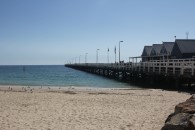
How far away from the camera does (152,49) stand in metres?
53.5

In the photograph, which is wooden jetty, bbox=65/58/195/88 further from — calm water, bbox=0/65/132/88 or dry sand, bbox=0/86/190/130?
dry sand, bbox=0/86/190/130

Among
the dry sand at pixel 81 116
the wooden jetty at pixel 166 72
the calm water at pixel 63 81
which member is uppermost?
the wooden jetty at pixel 166 72

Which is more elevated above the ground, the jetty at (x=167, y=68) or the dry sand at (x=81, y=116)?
the jetty at (x=167, y=68)

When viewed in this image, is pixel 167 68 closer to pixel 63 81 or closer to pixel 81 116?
pixel 81 116

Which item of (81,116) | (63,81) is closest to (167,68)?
(81,116)

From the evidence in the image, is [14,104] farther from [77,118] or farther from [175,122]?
[175,122]

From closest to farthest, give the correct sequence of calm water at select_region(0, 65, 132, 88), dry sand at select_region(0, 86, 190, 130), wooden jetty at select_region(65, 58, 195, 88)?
dry sand at select_region(0, 86, 190, 130)
wooden jetty at select_region(65, 58, 195, 88)
calm water at select_region(0, 65, 132, 88)

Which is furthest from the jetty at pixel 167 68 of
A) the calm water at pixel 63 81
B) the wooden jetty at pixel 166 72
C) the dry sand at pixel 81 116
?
the dry sand at pixel 81 116

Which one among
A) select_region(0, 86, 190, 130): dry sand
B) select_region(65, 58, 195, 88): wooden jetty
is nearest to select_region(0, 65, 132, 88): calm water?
select_region(65, 58, 195, 88): wooden jetty

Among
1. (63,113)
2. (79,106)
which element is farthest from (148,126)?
(79,106)

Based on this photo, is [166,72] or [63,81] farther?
[63,81]

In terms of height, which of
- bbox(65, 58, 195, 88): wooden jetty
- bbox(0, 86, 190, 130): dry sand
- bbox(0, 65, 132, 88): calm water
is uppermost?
bbox(65, 58, 195, 88): wooden jetty

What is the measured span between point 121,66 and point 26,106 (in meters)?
29.2

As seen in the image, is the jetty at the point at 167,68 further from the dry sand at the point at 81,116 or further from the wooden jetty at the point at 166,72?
the dry sand at the point at 81,116
